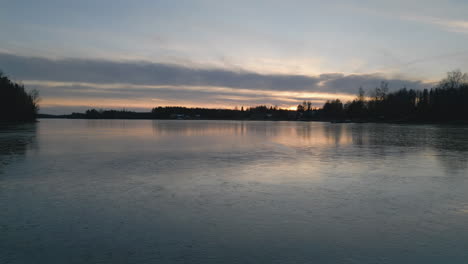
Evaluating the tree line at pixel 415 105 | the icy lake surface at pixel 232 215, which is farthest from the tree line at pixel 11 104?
the tree line at pixel 415 105

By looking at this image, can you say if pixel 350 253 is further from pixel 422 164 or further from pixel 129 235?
pixel 422 164

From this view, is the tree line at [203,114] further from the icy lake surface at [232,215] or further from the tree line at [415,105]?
the icy lake surface at [232,215]

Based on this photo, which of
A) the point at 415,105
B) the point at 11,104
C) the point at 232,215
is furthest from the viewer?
the point at 415,105

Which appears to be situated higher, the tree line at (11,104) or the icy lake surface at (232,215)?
the tree line at (11,104)

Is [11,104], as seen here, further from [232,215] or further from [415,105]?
[415,105]

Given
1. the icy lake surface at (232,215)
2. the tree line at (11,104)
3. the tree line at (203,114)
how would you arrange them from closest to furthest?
the icy lake surface at (232,215), the tree line at (11,104), the tree line at (203,114)

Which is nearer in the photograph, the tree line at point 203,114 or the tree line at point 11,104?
the tree line at point 11,104

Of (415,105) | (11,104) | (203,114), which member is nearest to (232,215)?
(11,104)

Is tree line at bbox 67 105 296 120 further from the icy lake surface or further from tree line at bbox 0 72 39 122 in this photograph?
the icy lake surface

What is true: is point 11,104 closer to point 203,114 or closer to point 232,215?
point 232,215

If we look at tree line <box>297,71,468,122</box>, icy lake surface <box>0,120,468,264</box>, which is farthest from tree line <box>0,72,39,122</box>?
tree line <box>297,71,468,122</box>

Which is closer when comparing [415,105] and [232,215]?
[232,215]

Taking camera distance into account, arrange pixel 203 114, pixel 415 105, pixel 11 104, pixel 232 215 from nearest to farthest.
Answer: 1. pixel 232 215
2. pixel 11 104
3. pixel 415 105
4. pixel 203 114

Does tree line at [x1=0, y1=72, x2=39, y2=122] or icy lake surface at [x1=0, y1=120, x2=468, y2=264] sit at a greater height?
tree line at [x1=0, y1=72, x2=39, y2=122]
